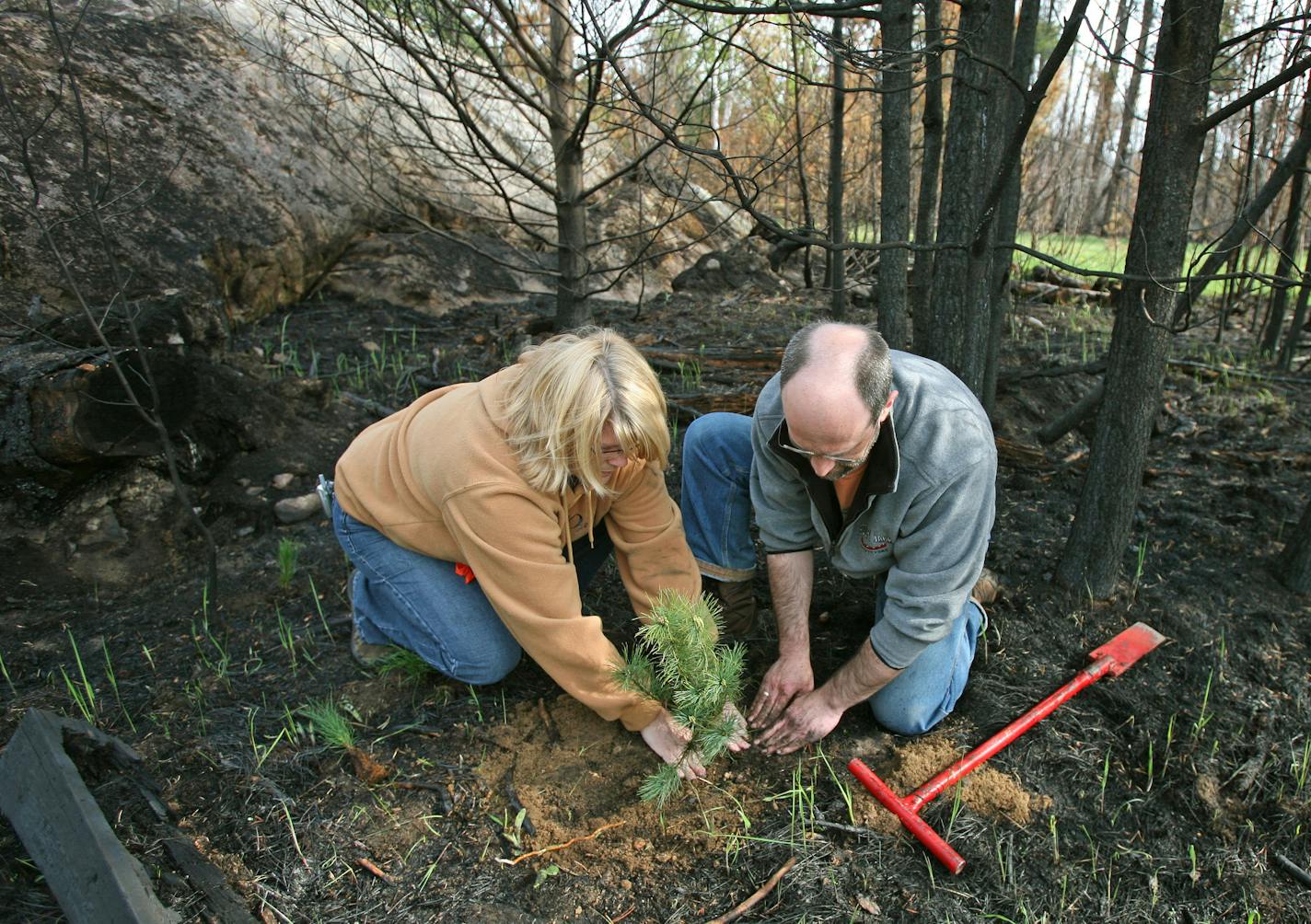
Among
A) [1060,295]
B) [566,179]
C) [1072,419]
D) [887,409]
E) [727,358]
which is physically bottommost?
[1072,419]

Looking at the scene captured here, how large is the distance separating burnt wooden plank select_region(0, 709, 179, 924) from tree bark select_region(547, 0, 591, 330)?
262 centimetres

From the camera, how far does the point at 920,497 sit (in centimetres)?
205

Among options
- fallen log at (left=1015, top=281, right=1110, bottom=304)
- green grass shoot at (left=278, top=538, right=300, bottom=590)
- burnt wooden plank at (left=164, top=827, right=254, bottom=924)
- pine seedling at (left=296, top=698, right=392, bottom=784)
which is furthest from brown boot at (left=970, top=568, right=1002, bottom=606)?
fallen log at (left=1015, top=281, right=1110, bottom=304)

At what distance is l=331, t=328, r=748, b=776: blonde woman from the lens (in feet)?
6.57

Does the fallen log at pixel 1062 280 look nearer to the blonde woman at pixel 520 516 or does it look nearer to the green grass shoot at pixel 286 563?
the blonde woman at pixel 520 516

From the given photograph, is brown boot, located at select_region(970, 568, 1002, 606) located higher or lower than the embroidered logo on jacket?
lower

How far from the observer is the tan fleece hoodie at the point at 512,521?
2045 millimetres

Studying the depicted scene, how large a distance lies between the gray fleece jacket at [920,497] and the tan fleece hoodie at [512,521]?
484mm

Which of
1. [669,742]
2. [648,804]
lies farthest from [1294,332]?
[648,804]

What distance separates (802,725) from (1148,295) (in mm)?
1612

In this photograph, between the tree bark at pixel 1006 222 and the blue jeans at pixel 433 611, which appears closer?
the blue jeans at pixel 433 611

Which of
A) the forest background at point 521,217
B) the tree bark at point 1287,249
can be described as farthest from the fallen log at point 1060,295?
the tree bark at point 1287,249

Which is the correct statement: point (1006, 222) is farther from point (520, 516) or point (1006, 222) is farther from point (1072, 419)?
point (520, 516)

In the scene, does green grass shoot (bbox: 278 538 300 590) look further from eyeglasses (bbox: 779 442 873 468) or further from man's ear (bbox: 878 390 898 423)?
man's ear (bbox: 878 390 898 423)
